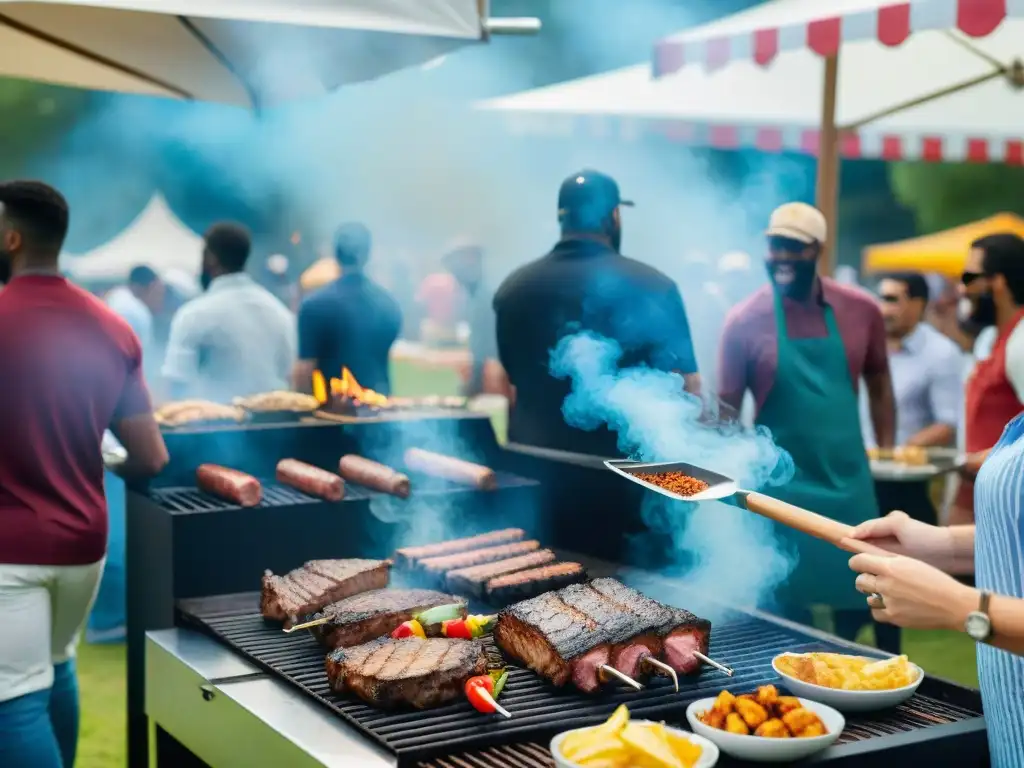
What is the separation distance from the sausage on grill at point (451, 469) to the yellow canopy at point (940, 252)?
12.6 meters

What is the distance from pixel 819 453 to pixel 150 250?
58.5 ft

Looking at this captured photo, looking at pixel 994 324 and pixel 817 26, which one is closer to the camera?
pixel 817 26

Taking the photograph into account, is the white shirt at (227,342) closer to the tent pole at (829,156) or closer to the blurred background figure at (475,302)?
the blurred background figure at (475,302)

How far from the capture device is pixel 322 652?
3271 mm

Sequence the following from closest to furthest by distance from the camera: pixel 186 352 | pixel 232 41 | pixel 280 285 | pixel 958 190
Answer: pixel 232 41, pixel 186 352, pixel 280 285, pixel 958 190

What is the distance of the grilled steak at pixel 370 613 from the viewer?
321 cm

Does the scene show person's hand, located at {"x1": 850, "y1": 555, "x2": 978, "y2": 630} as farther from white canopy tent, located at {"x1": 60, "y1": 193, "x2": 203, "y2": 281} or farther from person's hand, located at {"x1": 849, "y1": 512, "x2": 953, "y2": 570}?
white canopy tent, located at {"x1": 60, "y1": 193, "x2": 203, "y2": 281}

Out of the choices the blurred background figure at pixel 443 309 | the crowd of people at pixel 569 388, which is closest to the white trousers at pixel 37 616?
the crowd of people at pixel 569 388

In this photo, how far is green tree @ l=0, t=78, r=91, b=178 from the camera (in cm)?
3041

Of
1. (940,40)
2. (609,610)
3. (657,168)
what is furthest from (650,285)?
(657,168)

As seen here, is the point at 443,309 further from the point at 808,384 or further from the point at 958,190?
the point at 958,190

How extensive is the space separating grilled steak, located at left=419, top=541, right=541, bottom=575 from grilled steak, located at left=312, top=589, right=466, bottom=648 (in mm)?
295

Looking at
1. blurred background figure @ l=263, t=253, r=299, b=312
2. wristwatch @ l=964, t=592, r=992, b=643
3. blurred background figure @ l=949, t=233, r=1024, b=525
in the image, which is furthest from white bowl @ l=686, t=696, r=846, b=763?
blurred background figure @ l=263, t=253, r=299, b=312

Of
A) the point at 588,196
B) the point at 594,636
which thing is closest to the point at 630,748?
the point at 594,636
